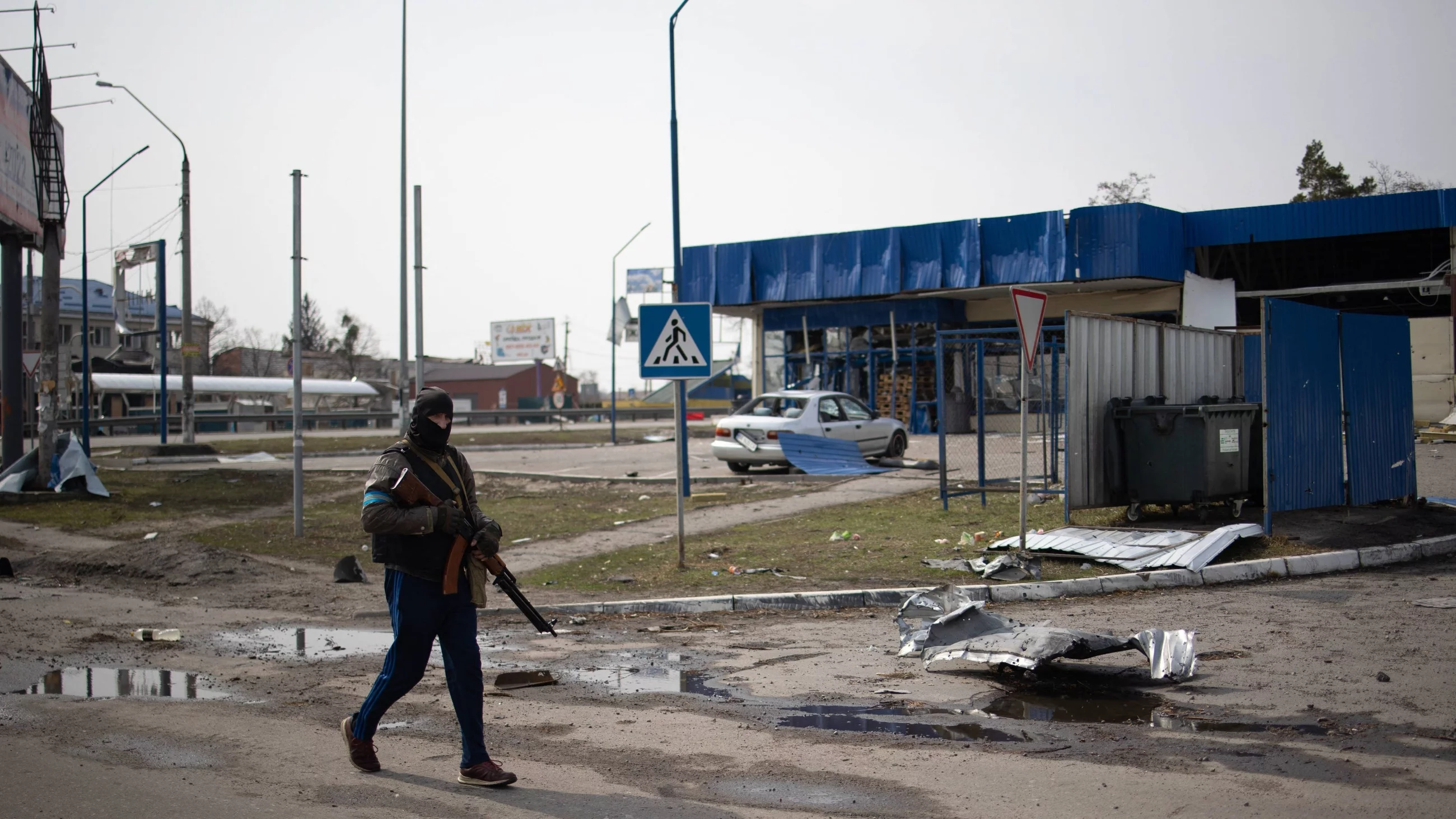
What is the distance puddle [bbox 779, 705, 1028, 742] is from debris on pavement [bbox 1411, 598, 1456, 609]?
14.8 ft

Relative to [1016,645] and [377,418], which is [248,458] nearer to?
[1016,645]

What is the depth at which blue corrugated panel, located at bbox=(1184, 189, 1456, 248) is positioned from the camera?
25.7m

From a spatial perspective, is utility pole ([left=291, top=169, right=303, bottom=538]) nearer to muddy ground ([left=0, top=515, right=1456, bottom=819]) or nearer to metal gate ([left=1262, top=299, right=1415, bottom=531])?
muddy ground ([left=0, top=515, right=1456, bottom=819])

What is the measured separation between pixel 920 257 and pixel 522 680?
2611 cm

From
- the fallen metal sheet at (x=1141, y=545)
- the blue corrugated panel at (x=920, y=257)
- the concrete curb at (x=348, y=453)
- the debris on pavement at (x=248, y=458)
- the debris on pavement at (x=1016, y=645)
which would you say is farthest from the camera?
the blue corrugated panel at (x=920, y=257)

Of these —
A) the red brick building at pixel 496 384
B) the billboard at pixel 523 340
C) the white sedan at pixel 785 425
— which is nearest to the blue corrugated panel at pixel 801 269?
the white sedan at pixel 785 425

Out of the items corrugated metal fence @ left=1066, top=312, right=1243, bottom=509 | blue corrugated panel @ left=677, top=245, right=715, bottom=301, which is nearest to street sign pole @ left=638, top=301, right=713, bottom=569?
corrugated metal fence @ left=1066, top=312, right=1243, bottom=509

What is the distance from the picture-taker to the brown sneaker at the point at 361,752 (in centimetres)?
489

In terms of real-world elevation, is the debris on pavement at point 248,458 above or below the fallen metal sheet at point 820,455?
below

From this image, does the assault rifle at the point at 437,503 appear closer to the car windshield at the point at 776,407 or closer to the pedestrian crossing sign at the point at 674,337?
the pedestrian crossing sign at the point at 674,337

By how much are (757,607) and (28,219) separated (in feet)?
58.4

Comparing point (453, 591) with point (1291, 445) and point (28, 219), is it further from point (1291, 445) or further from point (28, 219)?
point (28, 219)

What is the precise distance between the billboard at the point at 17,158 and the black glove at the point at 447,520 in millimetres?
18348

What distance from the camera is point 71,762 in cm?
502
